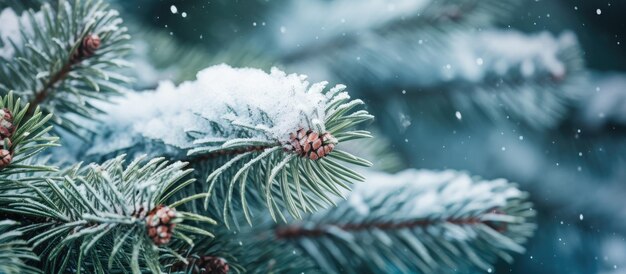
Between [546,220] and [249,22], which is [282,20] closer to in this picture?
[249,22]

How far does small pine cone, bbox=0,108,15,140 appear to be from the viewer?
29 centimetres

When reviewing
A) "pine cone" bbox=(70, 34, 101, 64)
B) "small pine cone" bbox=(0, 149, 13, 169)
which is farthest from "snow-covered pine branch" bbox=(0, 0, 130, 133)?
"small pine cone" bbox=(0, 149, 13, 169)

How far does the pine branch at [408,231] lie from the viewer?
0.49 meters

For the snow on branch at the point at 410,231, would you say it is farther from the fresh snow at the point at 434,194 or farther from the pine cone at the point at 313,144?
the pine cone at the point at 313,144

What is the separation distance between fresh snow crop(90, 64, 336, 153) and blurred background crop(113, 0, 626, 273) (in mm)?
166

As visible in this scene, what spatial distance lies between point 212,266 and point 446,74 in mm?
614

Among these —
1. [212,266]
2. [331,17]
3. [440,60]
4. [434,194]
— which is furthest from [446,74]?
[212,266]

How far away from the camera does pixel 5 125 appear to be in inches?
11.3

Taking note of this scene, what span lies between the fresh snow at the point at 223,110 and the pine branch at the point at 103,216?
46 mm

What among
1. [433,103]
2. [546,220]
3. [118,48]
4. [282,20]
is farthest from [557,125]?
[118,48]

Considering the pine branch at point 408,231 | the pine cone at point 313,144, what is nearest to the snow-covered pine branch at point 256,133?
the pine cone at point 313,144

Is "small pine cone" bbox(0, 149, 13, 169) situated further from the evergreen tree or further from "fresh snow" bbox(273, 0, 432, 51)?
"fresh snow" bbox(273, 0, 432, 51)

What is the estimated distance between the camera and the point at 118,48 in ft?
1.33

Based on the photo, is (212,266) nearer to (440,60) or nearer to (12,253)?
(12,253)
